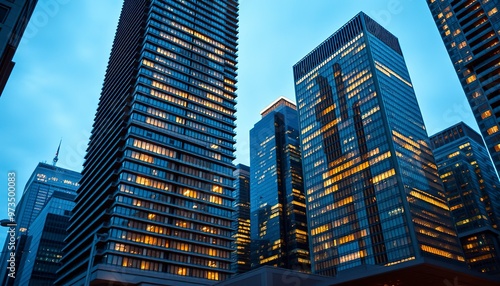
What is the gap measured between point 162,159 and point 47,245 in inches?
4248

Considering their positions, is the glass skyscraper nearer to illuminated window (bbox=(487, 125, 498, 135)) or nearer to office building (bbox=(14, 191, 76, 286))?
illuminated window (bbox=(487, 125, 498, 135))

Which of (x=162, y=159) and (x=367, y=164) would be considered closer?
(x=162, y=159)

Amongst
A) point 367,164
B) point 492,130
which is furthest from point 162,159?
point 492,130

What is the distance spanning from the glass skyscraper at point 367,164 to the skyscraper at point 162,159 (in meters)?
50.4

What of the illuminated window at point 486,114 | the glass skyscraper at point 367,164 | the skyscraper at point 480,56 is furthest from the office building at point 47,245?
the illuminated window at point 486,114

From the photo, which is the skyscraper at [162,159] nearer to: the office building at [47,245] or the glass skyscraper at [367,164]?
the glass skyscraper at [367,164]

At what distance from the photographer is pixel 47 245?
176125mm

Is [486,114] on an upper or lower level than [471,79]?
lower

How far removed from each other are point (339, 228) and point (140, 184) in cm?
7769

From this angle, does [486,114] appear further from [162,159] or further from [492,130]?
[162,159]

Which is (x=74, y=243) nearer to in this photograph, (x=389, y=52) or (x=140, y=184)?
(x=140, y=184)

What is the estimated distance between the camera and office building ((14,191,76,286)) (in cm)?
16975

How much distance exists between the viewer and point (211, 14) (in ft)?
467

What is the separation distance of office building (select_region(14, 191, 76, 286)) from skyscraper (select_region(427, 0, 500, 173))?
173m
